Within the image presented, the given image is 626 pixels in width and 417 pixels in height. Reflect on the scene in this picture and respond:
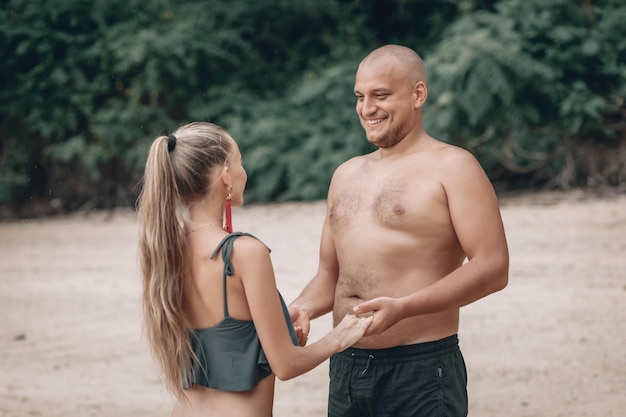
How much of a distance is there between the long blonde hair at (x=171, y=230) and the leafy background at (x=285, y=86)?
32.1 feet

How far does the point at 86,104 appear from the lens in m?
14.7

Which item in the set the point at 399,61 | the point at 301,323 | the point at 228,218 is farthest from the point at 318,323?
the point at 228,218

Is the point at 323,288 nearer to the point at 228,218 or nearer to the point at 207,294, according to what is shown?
the point at 228,218

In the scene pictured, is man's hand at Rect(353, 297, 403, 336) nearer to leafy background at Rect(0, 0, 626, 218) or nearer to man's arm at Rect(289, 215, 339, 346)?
man's arm at Rect(289, 215, 339, 346)

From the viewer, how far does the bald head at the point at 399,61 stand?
118 inches

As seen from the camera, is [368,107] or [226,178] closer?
[226,178]

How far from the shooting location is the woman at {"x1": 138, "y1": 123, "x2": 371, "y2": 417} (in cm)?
238

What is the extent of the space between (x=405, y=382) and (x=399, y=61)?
1.04 m

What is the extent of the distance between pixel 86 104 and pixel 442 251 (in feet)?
41.6

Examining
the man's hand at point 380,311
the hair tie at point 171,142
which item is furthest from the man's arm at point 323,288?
the hair tie at point 171,142

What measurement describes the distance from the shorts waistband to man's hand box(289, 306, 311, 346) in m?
0.21

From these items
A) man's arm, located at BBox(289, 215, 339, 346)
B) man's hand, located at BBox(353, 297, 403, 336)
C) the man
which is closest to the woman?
man's hand, located at BBox(353, 297, 403, 336)

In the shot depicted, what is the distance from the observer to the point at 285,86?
1573cm

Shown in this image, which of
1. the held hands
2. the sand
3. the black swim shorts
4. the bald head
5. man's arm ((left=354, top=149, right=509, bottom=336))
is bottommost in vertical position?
the sand
